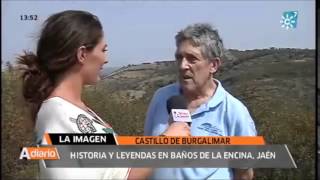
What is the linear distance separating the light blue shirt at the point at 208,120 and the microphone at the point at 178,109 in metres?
0.03

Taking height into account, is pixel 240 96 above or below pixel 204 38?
below

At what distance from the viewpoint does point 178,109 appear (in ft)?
15.1

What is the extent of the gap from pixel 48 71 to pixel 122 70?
1.72ft

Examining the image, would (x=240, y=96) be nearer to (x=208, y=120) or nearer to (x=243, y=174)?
(x=208, y=120)

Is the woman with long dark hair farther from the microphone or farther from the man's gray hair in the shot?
the man's gray hair

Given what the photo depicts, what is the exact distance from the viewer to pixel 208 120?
15.1 feet

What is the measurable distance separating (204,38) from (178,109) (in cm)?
53

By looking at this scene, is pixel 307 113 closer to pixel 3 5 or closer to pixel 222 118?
pixel 222 118

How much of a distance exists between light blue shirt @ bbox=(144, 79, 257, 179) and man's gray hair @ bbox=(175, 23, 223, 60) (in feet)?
0.72

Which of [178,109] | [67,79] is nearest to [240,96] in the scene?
[178,109]

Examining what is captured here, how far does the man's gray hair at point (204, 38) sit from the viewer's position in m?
4.56

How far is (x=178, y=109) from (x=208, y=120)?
0.74 ft

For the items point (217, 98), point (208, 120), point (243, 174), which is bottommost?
point (243, 174)

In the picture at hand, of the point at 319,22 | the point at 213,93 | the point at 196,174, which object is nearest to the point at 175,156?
the point at 196,174
